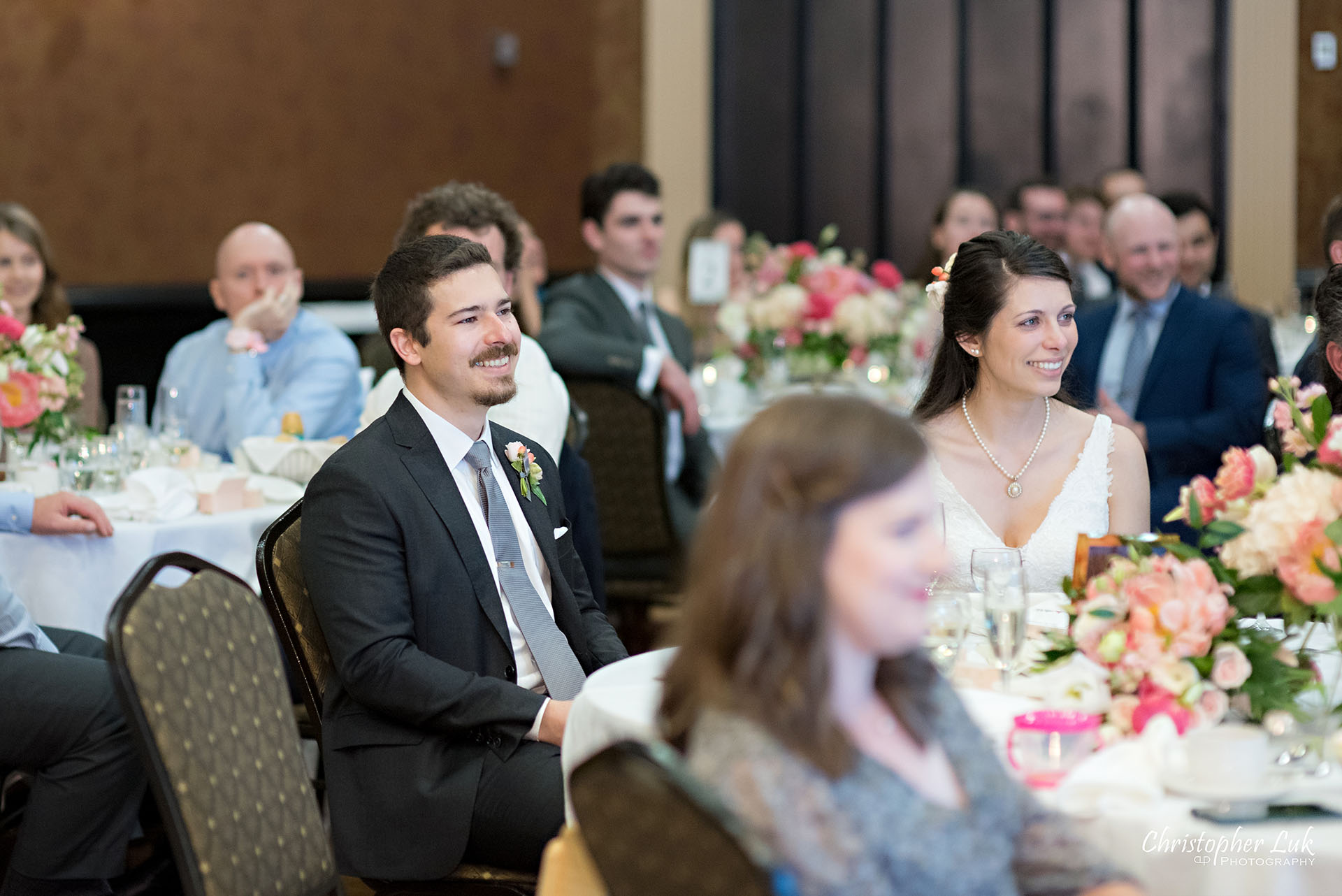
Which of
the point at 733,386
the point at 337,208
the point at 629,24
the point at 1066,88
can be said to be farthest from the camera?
the point at 629,24

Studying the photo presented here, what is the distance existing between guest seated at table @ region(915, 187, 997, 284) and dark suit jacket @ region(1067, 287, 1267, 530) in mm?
2004

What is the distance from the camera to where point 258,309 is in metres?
4.66

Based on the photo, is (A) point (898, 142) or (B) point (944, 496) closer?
(B) point (944, 496)

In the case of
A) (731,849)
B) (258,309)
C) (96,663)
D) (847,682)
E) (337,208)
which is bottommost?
(96,663)

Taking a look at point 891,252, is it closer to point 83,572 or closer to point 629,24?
point 629,24

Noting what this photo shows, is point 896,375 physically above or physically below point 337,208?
below

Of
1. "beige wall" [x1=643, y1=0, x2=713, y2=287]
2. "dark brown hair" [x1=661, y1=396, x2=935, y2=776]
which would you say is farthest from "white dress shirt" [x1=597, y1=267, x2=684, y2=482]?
"beige wall" [x1=643, y1=0, x2=713, y2=287]

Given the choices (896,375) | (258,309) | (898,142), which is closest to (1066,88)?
(898,142)

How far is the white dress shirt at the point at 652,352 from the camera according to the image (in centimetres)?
505

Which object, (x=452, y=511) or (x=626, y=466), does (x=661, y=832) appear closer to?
(x=452, y=511)

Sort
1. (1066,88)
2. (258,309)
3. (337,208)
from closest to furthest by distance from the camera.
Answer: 1. (258,309)
2. (337,208)
3. (1066,88)

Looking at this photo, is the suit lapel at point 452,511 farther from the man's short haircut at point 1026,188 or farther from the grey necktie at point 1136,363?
the man's short haircut at point 1026,188

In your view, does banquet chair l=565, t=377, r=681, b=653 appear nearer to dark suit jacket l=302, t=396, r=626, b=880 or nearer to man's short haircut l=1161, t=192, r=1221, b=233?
dark suit jacket l=302, t=396, r=626, b=880

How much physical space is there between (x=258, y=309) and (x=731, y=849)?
12.2 feet
